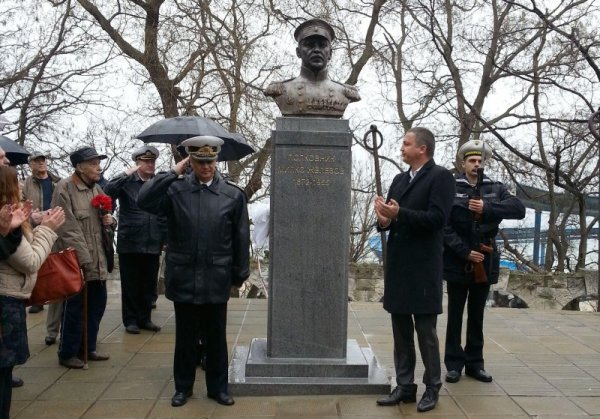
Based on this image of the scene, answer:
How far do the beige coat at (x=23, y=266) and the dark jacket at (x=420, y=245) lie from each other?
90.4 inches

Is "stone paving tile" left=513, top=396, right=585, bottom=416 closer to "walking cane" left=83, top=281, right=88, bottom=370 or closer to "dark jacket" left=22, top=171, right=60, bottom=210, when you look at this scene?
"walking cane" left=83, top=281, right=88, bottom=370

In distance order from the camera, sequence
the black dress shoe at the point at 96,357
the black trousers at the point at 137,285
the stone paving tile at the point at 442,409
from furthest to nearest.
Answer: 1. the black trousers at the point at 137,285
2. the black dress shoe at the point at 96,357
3. the stone paving tile at the point at 442,409

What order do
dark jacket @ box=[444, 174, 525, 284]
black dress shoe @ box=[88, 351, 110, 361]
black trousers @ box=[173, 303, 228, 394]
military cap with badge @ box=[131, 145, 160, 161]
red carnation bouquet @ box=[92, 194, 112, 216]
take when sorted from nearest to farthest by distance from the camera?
black trousers @ box=[173, 303, 228, 394]
dark jacket @ box=[444, 174, 525, 284]
red carnation bouquet @ box=[92, 194, 112, 216]
black dress shoe @ box=[88, 351, 110, 361]
military cap with badge @ box=[131, 145, 160, 161]

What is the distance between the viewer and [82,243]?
5.75 m

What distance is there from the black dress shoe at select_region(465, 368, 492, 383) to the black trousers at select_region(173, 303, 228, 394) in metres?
2.05

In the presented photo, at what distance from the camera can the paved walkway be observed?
4.71m

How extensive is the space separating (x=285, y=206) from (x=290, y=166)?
0.30m

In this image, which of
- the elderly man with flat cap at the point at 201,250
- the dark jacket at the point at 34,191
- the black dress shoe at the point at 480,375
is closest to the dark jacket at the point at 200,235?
the elderly man with flat cap at the point at 201,250

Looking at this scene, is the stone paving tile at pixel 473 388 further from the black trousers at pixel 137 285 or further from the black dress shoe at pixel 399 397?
the black trousers at pixel 137 285

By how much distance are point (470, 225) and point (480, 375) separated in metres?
1.21

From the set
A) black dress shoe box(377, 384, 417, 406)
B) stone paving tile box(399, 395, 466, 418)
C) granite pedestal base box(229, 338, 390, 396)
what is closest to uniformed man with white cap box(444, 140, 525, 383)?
stone paving tile box(399, 395, 466, 418)

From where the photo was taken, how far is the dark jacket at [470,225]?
5340 mm

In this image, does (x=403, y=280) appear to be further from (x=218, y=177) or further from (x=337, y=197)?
(x=218, y=177)

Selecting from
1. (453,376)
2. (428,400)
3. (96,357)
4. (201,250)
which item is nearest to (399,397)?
(428,400)
